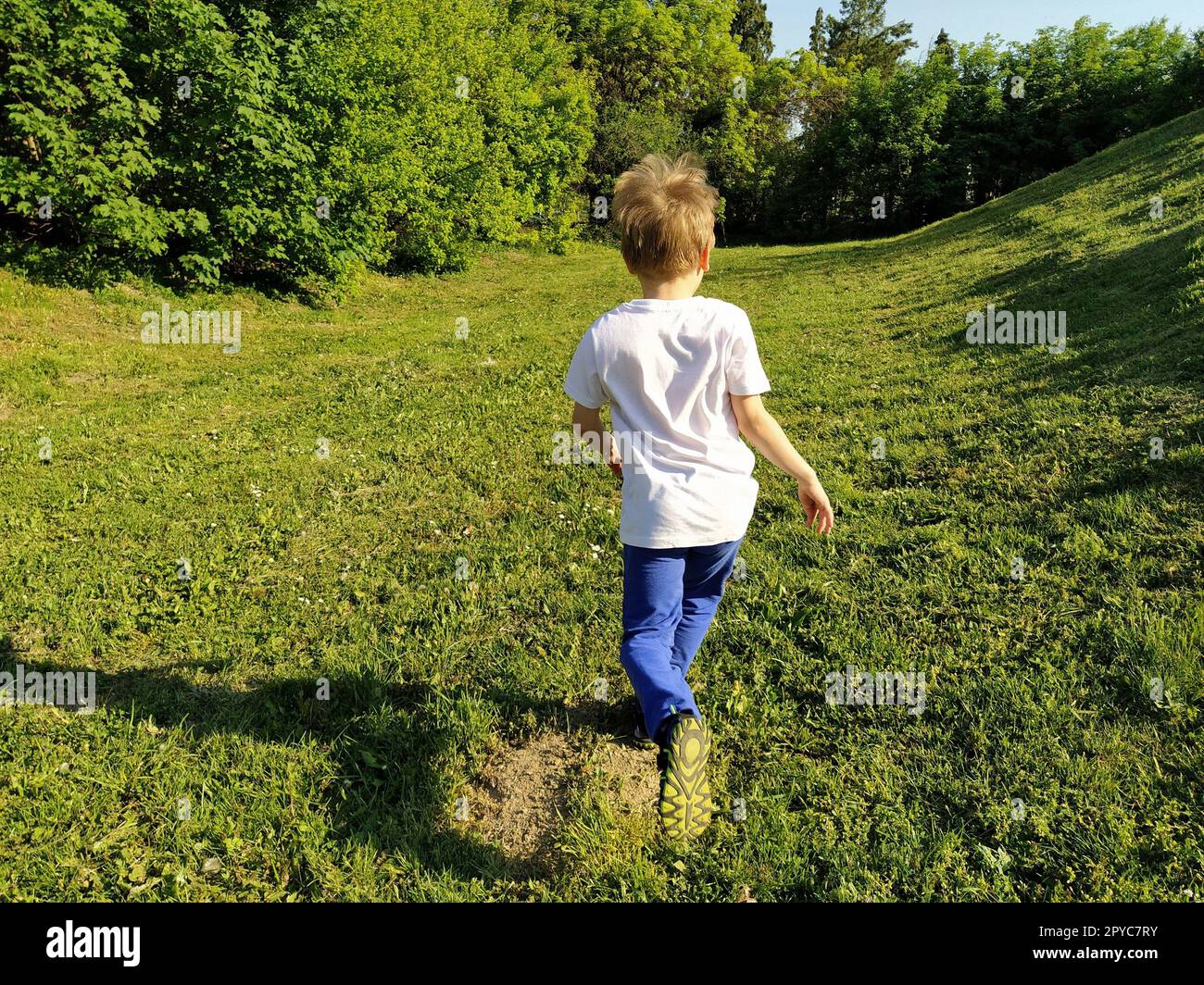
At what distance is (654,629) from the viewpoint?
3229 millimetres

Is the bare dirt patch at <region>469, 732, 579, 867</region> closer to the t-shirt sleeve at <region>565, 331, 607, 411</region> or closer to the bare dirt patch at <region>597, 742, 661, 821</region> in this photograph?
the bare dirt patch at <region>597, 742, 661, 821</region>

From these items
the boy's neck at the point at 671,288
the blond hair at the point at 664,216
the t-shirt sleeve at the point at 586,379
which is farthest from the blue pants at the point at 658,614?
the blond hair at the point at 664,216

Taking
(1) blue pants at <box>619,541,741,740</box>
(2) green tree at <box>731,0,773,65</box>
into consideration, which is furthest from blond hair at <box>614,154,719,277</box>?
(2) green tree at <box>731,0,773,65</box>

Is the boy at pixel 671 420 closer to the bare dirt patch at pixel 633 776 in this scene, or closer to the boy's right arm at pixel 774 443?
the boy's right arm at pixel 774 443

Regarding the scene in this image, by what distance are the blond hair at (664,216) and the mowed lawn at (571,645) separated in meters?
2.65

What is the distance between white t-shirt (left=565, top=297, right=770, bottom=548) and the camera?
9.55ft

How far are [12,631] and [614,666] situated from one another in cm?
450

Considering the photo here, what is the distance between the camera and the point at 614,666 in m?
4.73

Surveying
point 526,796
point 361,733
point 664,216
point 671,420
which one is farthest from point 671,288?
point 361,733

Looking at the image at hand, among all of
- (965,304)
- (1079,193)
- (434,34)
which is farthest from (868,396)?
(434,34)

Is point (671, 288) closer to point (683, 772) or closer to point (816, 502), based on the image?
point (816, 502)

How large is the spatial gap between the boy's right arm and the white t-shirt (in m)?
0.06

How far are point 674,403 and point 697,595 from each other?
107 cm
